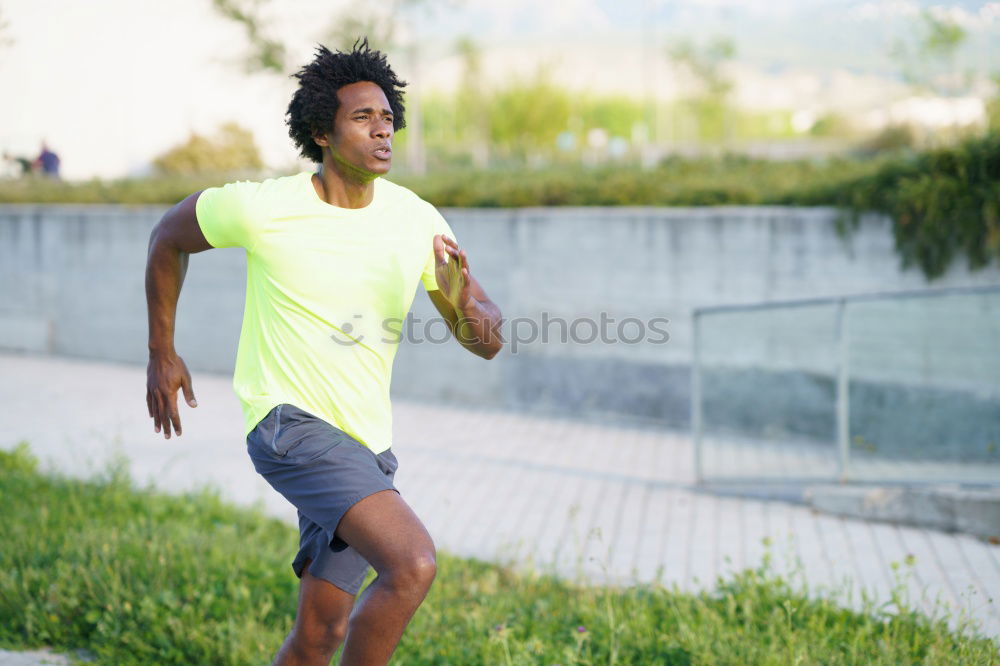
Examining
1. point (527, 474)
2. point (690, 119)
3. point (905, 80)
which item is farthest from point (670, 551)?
point (690, 119)

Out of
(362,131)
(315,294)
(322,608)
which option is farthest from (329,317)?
(322,608)

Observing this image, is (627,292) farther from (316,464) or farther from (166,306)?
(316,464)

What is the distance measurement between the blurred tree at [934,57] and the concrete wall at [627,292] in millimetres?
28155

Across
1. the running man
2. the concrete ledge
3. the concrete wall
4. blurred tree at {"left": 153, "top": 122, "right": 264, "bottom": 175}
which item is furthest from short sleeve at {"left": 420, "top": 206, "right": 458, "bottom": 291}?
blurred tree at {"left": 153, "top": 122, "right": 264, "bottom": 175}

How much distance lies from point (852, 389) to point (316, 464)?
4.82 metres

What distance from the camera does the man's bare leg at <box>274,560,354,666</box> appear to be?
310 cm

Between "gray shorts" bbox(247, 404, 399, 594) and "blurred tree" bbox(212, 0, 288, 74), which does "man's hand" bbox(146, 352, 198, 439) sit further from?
"blurred tree" bbox(212, 0, 288, 74)

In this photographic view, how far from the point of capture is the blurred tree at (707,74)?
47.0 m

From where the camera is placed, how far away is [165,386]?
3.18 metres

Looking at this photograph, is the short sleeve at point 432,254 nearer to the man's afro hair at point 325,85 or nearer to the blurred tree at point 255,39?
the man's afro hair at point 325,85

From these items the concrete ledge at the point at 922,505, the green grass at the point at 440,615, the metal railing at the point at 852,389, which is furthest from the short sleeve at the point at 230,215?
the metal railing at the point at 852,389

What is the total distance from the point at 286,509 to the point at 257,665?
8.49 feet

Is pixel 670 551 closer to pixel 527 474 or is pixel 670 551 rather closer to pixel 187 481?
pixel 527 474

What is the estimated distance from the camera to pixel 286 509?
630cm
